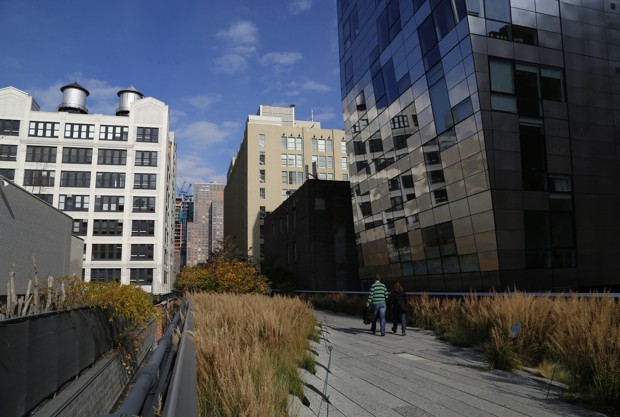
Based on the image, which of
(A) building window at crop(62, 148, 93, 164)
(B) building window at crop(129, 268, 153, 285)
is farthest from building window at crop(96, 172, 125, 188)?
(B) building window at crop(129, 268, 153, 285)

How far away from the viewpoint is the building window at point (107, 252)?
226ft

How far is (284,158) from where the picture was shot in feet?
304

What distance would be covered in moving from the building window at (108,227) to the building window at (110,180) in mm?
6089

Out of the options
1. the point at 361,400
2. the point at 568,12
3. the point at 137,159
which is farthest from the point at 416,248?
the point at 137,159

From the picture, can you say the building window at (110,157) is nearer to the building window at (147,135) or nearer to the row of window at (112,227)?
the building window at (147,135)

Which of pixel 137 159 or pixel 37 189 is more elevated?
pixel 137 159

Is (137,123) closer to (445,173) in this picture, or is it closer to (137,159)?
(137,159)

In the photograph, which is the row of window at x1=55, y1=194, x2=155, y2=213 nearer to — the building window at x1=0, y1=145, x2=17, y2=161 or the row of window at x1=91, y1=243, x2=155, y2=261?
the row of window at x1=91, y1=243, x2=155, y2=261

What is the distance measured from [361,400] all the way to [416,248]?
2193 cm

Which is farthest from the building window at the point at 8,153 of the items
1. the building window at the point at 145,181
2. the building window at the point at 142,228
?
the building window at the point at 142,228

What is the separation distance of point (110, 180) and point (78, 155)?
6478 mm

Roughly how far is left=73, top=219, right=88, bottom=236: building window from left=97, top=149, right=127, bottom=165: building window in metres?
10.1

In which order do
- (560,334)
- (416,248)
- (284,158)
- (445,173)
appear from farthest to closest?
(284,158)
(416,248)
(445,173)
(560,334)

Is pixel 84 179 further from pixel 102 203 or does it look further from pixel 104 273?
pixel 104 273
